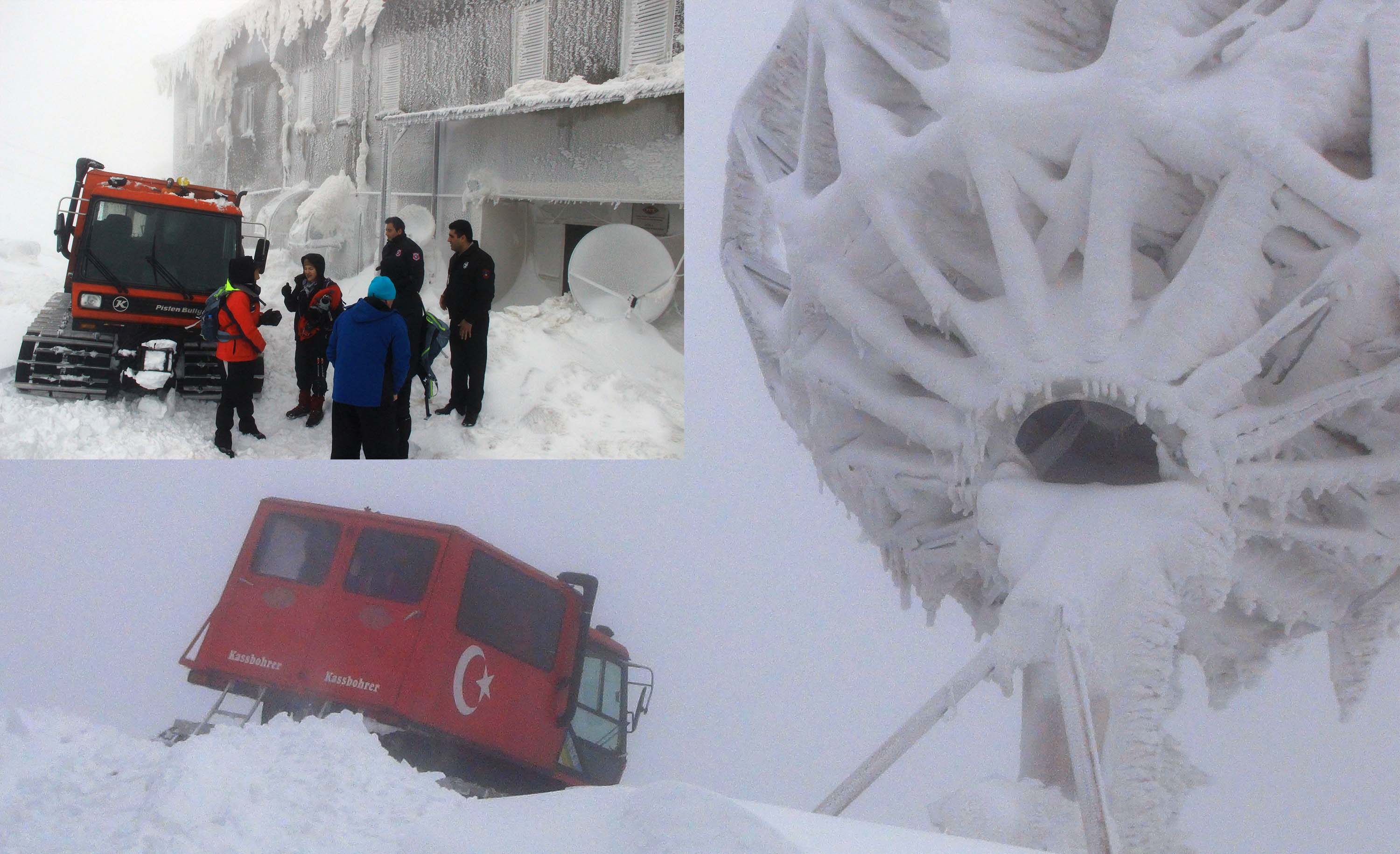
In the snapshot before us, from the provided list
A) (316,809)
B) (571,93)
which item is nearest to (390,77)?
(571,93)

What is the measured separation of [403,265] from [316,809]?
1.67m

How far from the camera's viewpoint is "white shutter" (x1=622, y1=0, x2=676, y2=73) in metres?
3.32

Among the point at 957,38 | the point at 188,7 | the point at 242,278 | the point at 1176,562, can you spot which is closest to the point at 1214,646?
the point at 1176,562

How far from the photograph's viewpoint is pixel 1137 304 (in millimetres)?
2213

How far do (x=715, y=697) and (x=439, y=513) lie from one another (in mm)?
900

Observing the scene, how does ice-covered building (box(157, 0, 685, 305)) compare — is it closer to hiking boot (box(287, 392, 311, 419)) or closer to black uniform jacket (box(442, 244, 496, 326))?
black uniform jacket (box(442, 244, 496, 326))

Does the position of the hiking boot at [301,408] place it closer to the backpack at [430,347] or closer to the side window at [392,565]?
the backpack at [430,347]

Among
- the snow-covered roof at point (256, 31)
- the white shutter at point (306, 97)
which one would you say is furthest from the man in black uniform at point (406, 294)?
the snow-covered roof at point (256, 31)

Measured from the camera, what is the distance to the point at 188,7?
11.4ft

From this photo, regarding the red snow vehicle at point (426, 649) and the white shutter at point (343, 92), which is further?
the white shutter at point (343, 92)

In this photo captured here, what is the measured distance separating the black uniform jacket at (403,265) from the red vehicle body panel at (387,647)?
779 mm

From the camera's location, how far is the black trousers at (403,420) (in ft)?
10.7

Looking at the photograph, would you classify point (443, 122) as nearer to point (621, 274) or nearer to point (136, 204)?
point (621, 274)

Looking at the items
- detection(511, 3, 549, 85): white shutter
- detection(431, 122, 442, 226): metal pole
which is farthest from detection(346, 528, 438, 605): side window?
detection(511, 3, 549, 85): white shutter
